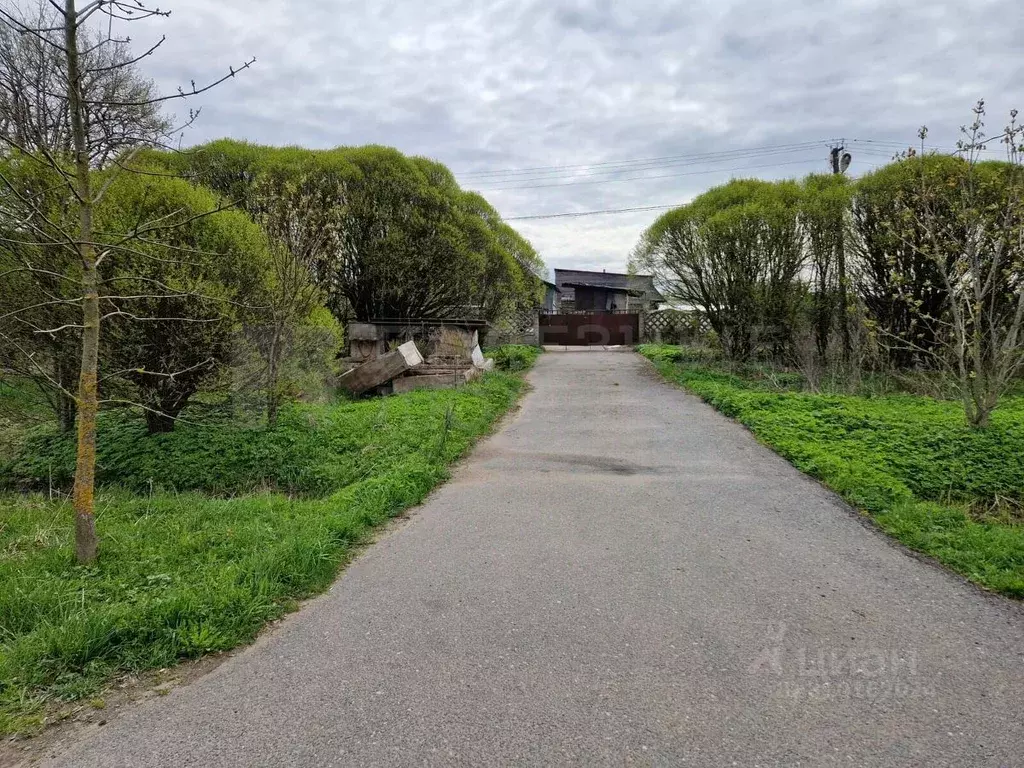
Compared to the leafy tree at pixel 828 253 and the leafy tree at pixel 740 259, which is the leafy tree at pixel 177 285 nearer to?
the leafy tree at pixel 740 259

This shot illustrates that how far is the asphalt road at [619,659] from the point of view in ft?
7.32

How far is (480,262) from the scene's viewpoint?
45.5 ft

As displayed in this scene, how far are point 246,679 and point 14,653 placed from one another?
1.10 meters

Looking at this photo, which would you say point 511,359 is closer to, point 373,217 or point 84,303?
point 373,217

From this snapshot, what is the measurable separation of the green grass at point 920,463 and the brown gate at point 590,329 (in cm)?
1495

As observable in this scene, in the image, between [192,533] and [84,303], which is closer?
[84,303]

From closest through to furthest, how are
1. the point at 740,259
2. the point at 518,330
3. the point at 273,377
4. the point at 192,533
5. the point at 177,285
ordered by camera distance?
1. the point at 192,533
2. the point at 177,285
3. the point at 273,377
4. the point at 740,259
5. the point at 518,330

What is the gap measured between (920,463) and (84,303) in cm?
711

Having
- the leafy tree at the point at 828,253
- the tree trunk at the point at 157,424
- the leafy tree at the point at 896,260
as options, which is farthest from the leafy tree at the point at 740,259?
the tree trunk at the point at 157,424

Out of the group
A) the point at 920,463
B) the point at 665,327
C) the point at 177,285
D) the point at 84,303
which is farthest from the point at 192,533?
the point at 665,327

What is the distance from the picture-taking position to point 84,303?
12.0 feet

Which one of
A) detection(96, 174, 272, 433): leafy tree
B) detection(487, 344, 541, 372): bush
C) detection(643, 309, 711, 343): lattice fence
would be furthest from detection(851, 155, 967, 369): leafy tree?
detection(96, 174, 272, 433): leafy tree

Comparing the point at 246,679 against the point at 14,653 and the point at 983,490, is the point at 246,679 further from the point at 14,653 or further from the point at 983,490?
the point at 983,490

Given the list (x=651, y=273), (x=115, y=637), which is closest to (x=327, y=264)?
(x=651, y=273)
